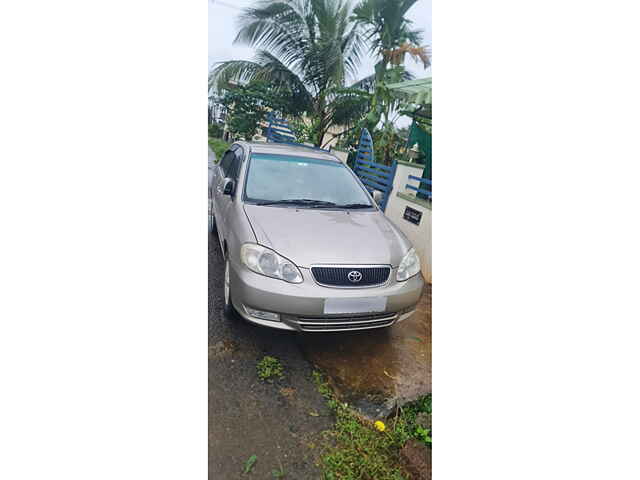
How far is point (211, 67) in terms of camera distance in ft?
5.26

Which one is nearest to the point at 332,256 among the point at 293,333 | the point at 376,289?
the point at 376,289

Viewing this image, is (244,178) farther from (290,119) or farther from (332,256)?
(332,256)

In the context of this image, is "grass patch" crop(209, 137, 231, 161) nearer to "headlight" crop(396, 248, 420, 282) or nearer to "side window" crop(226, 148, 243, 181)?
"side window" crop(226, 148, 243, 181)

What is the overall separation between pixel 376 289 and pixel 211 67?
1213 mm

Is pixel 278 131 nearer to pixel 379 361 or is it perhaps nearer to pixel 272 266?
pixel 272 266

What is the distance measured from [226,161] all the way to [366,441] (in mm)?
1399

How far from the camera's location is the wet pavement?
4.83 feet

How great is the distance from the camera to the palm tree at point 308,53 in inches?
66.2

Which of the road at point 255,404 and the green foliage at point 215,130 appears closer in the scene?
the road at point 255,404

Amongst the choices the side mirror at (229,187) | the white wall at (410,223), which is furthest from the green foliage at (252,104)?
the white wall at (410,223)

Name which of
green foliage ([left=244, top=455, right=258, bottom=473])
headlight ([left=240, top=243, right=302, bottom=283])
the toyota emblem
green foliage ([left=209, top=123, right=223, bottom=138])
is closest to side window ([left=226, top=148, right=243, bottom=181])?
green foliage ([left=209, top=123, right=223, bottom=138])

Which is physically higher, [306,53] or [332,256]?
[306,53]

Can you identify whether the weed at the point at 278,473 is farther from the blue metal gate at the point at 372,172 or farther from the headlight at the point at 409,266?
the blue metal gate at the point at 372,172

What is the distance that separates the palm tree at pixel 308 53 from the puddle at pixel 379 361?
987 mm
